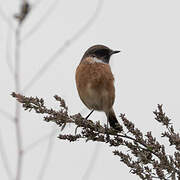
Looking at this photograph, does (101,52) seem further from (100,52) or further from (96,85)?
(96,85)

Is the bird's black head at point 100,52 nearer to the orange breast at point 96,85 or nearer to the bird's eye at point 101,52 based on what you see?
the bird's eye at point 101,52

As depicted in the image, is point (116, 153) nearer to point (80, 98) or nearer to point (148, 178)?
point (148, 178)

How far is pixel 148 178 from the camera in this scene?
312 cm

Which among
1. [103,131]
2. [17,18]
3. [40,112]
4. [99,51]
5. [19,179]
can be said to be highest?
[99,51]

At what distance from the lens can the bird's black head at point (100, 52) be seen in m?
6.70

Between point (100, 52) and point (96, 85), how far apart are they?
1053mm

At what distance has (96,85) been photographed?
591 centimetres

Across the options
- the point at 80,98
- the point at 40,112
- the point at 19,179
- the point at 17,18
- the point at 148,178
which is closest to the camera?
the point at 148,178

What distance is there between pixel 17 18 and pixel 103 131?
1711 mm

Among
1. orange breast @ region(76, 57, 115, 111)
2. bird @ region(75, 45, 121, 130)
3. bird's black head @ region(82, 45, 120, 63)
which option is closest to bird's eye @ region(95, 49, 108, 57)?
bird's black head @ region(82, 45, 120, 63)

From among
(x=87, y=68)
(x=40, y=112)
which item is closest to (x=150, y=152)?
(x=40, y=112)

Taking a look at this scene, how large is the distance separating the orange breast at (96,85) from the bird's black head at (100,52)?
0.41m

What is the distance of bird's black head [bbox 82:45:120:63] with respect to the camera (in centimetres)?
670

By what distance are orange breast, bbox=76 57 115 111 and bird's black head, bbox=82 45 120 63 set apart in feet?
1.34
